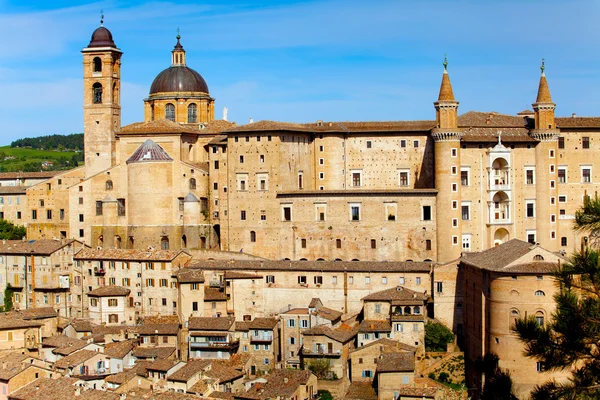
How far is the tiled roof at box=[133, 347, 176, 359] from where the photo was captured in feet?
161

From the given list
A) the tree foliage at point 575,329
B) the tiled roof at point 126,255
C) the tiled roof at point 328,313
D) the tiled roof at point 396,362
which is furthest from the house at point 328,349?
the tree foliage at point 575,329

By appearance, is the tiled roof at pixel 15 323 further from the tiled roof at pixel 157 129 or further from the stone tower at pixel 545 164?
the stone tower at pixel 545 164

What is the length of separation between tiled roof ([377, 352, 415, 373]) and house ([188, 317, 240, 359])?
26.8 ft

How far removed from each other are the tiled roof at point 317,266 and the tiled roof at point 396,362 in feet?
21.9

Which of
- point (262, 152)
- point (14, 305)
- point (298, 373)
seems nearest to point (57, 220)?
point (14, 305)

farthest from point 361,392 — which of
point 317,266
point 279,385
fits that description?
point 317,266

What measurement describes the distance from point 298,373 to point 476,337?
876cm

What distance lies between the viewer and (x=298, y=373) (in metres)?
46.0

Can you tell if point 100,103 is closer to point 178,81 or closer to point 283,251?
point 178,81

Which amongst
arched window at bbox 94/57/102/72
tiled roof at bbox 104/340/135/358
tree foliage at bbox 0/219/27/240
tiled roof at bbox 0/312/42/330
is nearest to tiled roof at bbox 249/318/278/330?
tiled roof at bbox 104/340/135/358

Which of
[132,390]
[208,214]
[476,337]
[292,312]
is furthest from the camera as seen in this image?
[208,214]

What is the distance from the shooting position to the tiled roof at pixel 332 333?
160 ft

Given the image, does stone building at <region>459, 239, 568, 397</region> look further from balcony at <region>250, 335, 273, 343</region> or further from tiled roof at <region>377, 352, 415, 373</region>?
balcony at <region>250, 335, 273, 343</region>

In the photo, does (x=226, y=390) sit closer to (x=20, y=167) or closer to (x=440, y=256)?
(x=440, y=256)
